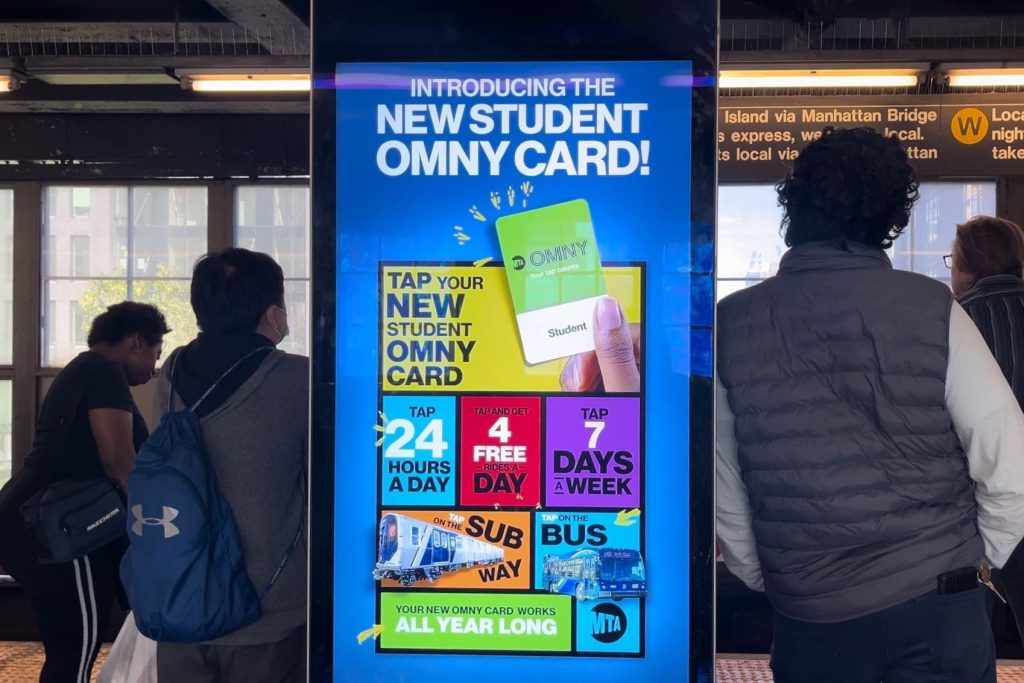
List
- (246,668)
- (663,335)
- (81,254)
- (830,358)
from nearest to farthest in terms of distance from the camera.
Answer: (830,358) < (663,335) < (246,668) < (81,254)

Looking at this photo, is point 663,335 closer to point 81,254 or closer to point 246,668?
point 246,668

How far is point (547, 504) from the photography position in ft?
7.02

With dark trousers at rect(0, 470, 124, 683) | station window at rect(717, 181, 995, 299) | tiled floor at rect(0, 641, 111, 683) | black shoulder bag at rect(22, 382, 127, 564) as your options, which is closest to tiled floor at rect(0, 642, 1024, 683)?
tiled floor at rect(0, 641, 111, 683)

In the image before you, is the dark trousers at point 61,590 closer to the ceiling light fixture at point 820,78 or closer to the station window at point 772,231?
the ceiling light fixture at point 820,78

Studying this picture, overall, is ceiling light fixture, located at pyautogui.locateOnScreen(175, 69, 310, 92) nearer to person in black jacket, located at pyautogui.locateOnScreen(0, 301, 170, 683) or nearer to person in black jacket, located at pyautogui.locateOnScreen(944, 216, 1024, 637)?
person in black jacket, located at pyautogui.locateOnScreen(0, 301, 170, 683)

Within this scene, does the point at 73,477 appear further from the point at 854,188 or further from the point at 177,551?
the point at 854,188

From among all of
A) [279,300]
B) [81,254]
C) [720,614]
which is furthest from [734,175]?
[81,254]

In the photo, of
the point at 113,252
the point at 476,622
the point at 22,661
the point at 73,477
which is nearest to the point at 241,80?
the point at 113,252

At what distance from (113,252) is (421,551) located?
15.2 feet

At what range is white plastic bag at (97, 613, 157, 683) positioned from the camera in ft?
8.67

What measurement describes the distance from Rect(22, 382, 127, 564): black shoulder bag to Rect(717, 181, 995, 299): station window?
133 inches

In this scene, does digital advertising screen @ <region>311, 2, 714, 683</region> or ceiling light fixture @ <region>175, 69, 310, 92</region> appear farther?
ceiling light fixture @ <region>175, 69, 310, 92</region>

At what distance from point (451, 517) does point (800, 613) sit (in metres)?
0.70

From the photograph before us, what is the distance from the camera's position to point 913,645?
183 cm
